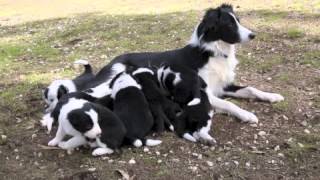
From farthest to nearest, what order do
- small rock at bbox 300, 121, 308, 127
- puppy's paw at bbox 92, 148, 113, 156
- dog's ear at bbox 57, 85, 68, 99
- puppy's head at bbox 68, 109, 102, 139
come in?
dog's ear at bbox 57, 85, 68, 99 → small rock at bbox 300, 121, 308, 127 → puppy's paw at bbox 92, 148, 113, 156 → puppy's head at bbox 68, 109, 102, 139

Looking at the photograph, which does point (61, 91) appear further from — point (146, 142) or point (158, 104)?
point (146, 142)

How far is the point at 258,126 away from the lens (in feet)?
22.0

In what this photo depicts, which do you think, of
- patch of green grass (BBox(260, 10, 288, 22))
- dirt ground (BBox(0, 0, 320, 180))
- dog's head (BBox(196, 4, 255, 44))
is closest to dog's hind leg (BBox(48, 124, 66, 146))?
dirt ground (BBox(0, 0, 320, 180))

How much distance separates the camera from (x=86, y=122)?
229 inches

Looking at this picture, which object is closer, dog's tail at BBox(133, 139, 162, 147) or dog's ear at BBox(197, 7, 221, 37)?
dog's tail at BBox(133, 139, 162, 147)

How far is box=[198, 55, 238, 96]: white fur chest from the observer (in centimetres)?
759

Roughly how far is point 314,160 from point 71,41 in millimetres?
6937

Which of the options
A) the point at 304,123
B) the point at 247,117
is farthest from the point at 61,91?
the point at 304,123

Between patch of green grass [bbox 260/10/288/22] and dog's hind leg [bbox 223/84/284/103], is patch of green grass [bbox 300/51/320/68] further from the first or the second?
patch of green grass [bbox 260/10/288/22]

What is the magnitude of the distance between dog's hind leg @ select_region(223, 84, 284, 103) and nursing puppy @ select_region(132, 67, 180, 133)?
138 centimetres

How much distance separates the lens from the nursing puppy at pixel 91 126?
5848 mm

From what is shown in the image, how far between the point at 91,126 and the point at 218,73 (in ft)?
7.85

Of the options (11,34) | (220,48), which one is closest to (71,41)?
(11,34)

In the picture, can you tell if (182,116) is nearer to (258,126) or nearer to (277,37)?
(258,126)
